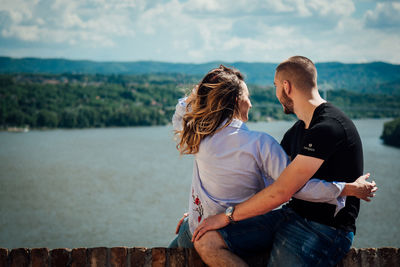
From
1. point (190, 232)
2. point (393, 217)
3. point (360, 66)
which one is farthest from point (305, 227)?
point (360, 66)

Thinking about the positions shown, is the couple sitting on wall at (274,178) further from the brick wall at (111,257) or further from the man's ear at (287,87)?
the brick wall at (111,257)

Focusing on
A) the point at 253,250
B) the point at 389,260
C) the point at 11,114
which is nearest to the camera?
the point at 253,250

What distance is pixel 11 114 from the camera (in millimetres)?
67000

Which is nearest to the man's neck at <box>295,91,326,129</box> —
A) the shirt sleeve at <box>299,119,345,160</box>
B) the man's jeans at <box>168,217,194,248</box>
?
the shirt sleeve at <box>299,119,345,160</box>

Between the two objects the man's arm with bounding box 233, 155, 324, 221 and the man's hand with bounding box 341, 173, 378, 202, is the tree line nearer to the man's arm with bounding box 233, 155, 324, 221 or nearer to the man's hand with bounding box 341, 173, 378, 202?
the man's hand with bounding box 341, 173, 378, 202

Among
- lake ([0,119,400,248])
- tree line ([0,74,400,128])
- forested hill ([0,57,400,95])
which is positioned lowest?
lake ([0,119,400,248])

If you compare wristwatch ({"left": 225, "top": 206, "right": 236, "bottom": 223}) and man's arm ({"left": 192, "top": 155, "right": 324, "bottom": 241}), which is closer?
man's arm ({"left": 192, "top": 155, "right": 324, "bottom": 241})

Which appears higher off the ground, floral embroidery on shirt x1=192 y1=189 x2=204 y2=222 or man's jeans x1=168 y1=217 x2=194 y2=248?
floral embroidery on shirt x1=192 y1=189 x2=204 y2=222

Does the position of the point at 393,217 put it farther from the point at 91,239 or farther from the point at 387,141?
the point at 387,141

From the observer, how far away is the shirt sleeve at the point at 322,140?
1656 mm

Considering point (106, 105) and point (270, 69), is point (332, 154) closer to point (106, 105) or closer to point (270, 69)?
point (106, 105)

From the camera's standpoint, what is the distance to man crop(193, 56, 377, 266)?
169 cm

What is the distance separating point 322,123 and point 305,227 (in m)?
0.45

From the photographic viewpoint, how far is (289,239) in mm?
1826
